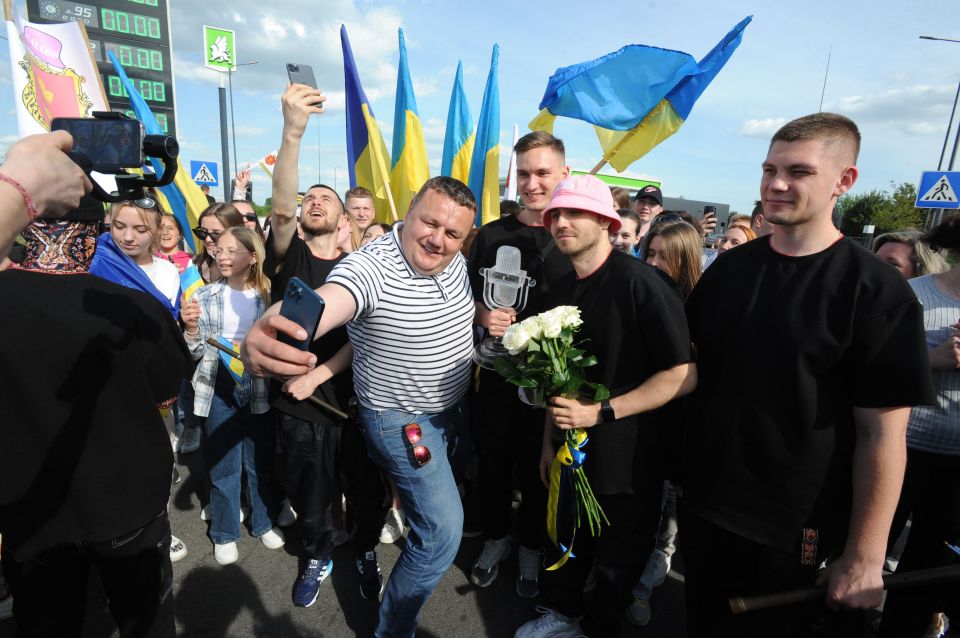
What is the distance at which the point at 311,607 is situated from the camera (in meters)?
2.92

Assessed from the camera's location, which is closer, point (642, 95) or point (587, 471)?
point (587, 471)

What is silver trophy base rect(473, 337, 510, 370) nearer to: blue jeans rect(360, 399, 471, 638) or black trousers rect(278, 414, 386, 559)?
blue jeans rect(360, 399, 471, 638)

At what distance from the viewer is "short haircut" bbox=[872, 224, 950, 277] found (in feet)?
10.3

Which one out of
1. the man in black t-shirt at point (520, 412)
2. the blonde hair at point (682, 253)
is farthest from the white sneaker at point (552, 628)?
the blonde hair at point (682, 253)

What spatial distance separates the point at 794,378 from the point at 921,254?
→ 2.45 meters

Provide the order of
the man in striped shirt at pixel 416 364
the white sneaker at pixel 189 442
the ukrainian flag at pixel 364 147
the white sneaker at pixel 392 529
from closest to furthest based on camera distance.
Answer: the man in striped shirt at pixel 416 364
the white sneaker at pixel 392 529
the white sneaker at pixel 189 442
the ukrainian flag at pixel 364 147

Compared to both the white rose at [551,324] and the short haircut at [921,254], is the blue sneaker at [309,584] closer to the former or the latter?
the white rose at [551,324]

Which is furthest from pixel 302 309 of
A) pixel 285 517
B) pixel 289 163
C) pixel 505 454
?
pixel 285 517

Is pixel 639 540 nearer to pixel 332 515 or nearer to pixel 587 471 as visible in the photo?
pixel 587 471

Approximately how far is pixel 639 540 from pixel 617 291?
4.18ft

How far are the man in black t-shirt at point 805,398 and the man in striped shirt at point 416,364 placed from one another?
1196 millimetres

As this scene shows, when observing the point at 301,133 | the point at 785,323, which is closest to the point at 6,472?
the point at 301,133

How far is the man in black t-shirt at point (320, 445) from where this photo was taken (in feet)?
9.51

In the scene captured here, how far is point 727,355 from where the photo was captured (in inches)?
76.1
